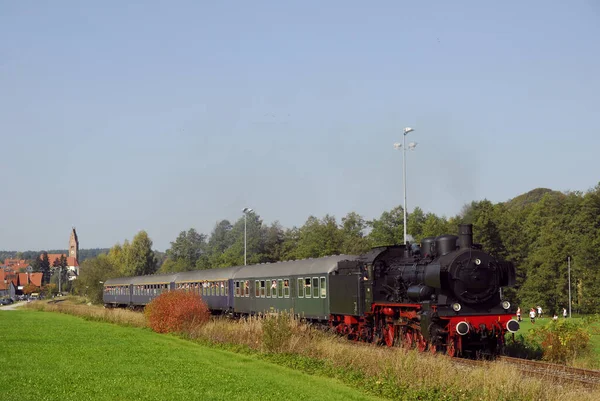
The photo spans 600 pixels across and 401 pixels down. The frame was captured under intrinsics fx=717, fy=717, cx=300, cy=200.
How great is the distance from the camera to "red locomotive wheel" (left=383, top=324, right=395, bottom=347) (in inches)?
1071

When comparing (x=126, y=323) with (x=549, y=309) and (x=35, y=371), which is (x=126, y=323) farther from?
(x=549, y=309)

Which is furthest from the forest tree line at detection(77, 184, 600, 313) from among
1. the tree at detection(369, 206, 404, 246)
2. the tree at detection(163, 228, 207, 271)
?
the tree at detection(163, 228, 207, 271)

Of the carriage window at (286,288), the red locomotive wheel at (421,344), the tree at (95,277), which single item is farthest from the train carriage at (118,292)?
the red locomotive wheel at (421,344)

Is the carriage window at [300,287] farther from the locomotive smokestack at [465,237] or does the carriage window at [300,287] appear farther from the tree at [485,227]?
the tree at [485,227]

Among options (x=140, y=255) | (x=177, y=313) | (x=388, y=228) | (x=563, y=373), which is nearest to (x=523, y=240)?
(x=388, y=228)

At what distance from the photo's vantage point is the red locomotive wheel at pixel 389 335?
2721 centimetres

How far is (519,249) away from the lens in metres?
79.8

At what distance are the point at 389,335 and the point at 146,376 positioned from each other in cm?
1135

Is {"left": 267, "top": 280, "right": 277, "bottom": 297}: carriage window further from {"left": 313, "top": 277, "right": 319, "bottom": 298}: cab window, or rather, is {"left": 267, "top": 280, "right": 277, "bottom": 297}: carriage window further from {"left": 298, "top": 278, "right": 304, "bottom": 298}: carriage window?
{"left": 313, "top": 277, "right": 319, "bottom": 298}: cab window

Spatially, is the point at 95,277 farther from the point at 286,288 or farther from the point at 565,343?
the point at 565,343

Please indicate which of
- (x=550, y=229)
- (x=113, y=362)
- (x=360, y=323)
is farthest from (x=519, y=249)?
(x=113, y=362)

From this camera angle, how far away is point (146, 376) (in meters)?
19.1

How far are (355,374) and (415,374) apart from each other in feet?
5.70

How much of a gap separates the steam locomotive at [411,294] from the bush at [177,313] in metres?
4.69
